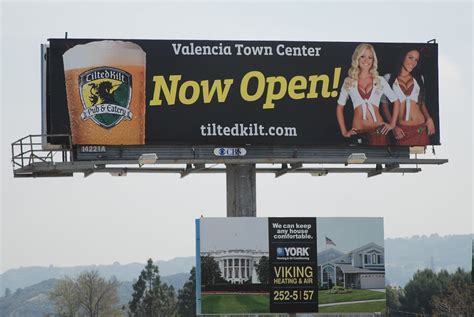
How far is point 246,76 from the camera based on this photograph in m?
31.2

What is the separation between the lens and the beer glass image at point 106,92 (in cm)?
3031

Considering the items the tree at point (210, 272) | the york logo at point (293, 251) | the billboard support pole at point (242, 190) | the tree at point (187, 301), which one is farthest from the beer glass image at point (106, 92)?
the tree at point (187, 301)

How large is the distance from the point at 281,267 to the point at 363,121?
5.07 m

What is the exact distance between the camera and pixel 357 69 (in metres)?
31.8

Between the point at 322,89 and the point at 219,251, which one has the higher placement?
the point at 322,89

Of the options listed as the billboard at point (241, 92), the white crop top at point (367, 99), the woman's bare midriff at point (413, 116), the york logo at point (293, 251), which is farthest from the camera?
the woman's bare midriff at point (413, 116)

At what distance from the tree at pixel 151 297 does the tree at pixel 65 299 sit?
24.2 feet

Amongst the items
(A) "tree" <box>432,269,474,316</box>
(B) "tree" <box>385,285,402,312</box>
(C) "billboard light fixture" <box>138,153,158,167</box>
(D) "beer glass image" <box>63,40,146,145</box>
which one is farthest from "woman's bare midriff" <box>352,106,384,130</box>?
(B) "tree" <box>385,285,402,312</box>

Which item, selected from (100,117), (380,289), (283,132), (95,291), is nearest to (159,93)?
(100,117)

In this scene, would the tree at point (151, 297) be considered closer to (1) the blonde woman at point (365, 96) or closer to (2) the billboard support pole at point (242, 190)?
(2) the billboard support pole at point (242, 190)

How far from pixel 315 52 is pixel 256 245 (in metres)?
6.05

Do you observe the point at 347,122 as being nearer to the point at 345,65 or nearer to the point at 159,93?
the point at 345,65

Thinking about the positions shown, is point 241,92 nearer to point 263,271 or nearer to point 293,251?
point 293,251

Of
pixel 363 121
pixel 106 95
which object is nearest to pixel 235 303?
pixel 363 121
